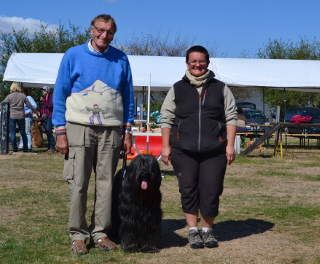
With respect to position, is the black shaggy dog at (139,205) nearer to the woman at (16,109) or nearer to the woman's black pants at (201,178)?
→ the woman's black pants at (201,178)

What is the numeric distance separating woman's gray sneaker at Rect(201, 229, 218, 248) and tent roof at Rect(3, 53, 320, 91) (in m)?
12.3

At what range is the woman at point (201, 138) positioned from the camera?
5.11 meters

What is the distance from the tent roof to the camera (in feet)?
57.8

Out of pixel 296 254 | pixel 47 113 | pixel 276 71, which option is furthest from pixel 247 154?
pixel 296 254

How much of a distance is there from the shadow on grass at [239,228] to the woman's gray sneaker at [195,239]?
46 cm

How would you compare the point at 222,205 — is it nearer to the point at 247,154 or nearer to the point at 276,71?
the point at 247,154

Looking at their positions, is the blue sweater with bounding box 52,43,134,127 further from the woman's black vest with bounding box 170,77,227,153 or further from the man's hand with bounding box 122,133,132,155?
the woman's black vest with bounding box 170,77,227,153

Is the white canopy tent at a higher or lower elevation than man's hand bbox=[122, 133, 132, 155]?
higher

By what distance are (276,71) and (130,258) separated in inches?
589

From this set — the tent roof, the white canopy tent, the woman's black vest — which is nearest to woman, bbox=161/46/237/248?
the woman's black vest

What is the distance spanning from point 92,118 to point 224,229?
2.16 metres

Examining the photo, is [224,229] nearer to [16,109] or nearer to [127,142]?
[127,142]

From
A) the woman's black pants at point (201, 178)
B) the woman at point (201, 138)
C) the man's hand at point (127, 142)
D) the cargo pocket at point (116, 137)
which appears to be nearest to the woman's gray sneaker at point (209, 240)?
the woman at point (201, 138)

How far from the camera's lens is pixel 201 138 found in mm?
5086
